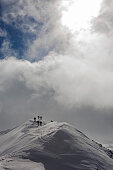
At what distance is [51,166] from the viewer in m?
64.4

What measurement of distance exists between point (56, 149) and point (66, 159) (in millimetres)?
6653

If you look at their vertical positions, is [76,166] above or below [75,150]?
below

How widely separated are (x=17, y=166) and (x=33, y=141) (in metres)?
19.5

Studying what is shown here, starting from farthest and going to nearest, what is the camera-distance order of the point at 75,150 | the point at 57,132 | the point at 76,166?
the point at 57,132 < the point at 75,150 < the point at 76,166

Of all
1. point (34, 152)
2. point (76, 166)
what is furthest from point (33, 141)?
point (76, 166)

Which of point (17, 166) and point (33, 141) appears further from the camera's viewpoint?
point (33, 141)

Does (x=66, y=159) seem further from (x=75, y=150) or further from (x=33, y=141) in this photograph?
(x=33, y=141)

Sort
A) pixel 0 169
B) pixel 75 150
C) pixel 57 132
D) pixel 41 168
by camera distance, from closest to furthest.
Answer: pixel 0 169 < pixel 41 168 < pixel 75 150 < pixel 57 132

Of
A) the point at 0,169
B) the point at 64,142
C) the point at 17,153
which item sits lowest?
the point at 0,169

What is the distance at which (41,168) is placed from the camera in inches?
2437

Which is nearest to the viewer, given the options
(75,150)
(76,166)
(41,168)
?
(41,168)

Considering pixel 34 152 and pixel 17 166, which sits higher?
pixel 34 152

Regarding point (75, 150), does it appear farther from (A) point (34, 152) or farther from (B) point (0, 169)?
(B) point (0, 169)

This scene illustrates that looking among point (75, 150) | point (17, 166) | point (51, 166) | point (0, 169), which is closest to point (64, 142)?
point (75, 150)
